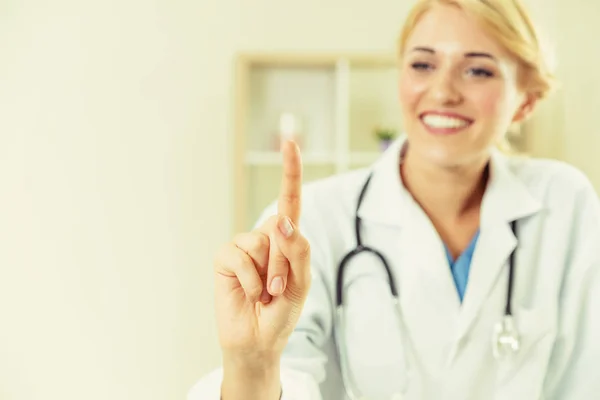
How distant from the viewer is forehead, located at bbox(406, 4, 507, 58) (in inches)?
39.3

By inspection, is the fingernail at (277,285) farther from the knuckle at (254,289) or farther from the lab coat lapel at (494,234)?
the lab coat lapel at (494,234)

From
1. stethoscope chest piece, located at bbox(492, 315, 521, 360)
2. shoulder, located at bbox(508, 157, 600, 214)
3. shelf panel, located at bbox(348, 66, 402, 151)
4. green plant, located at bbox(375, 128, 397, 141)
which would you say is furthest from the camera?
shelf panel, located at bbox(348, 66, 402, 151)

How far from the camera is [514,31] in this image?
1.01 meters

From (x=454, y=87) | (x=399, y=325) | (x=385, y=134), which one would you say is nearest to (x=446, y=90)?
(x=454, y=87)

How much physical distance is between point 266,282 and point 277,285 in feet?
0.13

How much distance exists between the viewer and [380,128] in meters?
2.31

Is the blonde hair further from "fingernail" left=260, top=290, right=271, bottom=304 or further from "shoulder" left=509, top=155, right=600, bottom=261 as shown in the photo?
"fingernail" left=260, top=290, right=271, bottom=304

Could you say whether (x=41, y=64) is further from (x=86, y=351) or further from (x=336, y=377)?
(x=336, y=377)

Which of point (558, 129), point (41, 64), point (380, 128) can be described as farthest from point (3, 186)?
point (558, 129)

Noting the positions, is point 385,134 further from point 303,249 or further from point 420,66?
point 303,249

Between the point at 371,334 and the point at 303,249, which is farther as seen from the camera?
the point at 371,334

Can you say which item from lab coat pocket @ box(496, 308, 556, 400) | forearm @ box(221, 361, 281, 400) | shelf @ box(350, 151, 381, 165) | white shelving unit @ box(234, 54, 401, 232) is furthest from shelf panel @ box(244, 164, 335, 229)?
forearm @ box(221, 361, 281, 400)

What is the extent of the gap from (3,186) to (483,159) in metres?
1.99

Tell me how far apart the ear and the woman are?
42 mm
